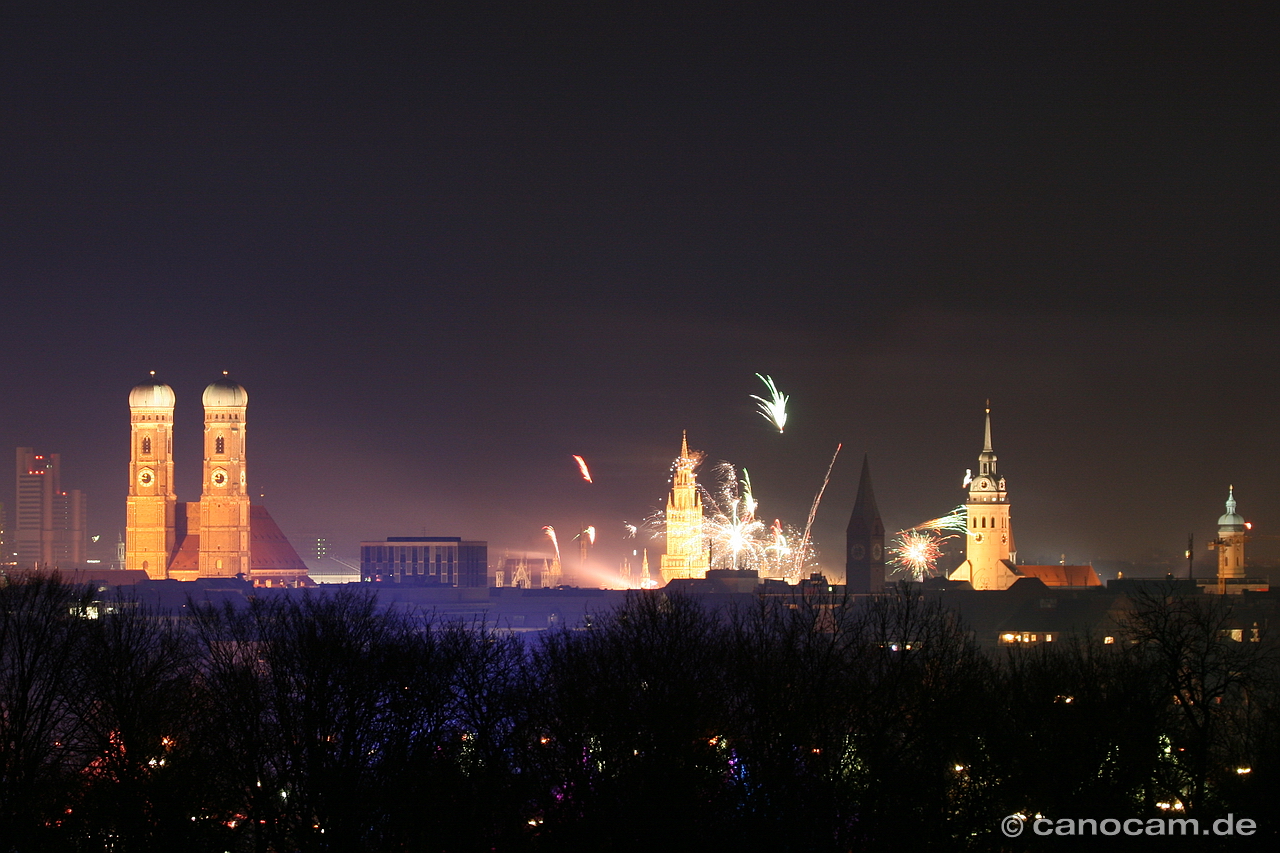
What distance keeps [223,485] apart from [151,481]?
21.0 ft

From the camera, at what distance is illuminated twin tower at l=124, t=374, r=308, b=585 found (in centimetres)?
17775

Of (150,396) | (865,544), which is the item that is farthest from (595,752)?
(150,396)

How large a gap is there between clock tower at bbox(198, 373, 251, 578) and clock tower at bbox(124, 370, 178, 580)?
335cm

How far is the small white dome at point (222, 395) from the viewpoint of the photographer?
586ft

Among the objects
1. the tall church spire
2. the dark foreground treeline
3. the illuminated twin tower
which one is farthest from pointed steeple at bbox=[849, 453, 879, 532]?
the dark foreground treeline

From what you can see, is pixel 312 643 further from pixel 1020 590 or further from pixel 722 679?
pixel 1020 590

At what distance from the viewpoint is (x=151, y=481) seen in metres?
178

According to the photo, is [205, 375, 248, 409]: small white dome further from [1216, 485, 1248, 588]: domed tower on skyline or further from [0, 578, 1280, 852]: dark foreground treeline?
[0, 578, 1280, 852]: dark foreground treeline

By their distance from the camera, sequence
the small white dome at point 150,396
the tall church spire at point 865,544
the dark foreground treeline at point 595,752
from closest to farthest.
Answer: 1. the dark foreground treeline at point 595,752
2. the tall church spire at point 865,544
3. the small white dome at point 150,396

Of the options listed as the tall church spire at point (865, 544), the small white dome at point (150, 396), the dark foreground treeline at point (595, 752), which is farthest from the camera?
the small white dome at point (150, 396)

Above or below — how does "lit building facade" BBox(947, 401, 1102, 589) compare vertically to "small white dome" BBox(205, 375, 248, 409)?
below

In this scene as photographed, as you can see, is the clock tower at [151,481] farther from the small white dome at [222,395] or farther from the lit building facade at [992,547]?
the lit building facade at [992,547]

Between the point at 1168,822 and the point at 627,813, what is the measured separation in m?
10.8

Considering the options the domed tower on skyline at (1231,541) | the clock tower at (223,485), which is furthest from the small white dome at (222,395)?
the domed tower on skyline at (1231,541)
